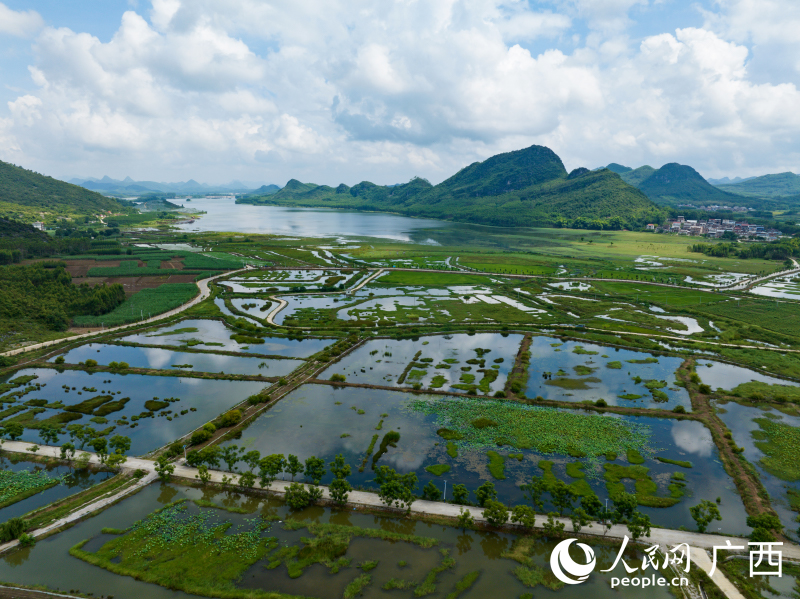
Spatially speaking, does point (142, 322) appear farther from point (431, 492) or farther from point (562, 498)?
point (562, 498)

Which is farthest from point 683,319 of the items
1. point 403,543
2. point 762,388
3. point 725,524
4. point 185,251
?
point 185,251

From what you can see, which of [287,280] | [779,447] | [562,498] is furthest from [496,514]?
[287,280]

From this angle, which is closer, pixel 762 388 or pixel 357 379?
pixel 762 388

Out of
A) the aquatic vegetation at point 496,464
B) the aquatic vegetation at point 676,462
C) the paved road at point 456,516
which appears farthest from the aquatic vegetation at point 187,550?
the aquatic vegetation at point 676,462

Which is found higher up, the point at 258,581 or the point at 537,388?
the point at 537,388

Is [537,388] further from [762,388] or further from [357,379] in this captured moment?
[762,388]

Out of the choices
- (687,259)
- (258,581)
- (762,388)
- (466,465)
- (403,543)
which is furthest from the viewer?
(687,259)

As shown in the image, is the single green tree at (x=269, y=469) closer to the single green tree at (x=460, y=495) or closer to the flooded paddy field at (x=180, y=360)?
the single green tree at (x=460, y=495)
